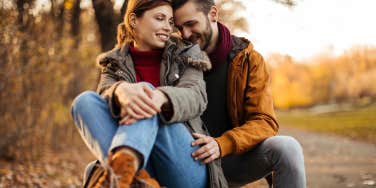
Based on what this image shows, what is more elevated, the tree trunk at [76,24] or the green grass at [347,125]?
the tree trunk at [76,24]

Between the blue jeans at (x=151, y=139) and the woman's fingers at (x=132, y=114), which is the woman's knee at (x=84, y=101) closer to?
the blue jeans at (x=151, y=139)

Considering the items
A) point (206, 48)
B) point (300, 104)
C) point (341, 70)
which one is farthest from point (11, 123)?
point (300, 104)

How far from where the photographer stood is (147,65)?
2.87m

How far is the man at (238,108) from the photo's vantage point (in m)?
2.67

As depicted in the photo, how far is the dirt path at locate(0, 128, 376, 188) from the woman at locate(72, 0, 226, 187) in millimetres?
3594

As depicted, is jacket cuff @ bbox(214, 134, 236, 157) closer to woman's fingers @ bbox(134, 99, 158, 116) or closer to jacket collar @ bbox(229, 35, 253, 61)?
woman's fingers @ bbox(134, 99, 158, 116)

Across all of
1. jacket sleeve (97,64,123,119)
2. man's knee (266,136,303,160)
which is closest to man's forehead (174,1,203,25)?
jacket sleeve (97,64,123,119)

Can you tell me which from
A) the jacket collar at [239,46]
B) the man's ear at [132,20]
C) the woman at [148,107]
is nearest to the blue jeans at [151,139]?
the woman at [148,107]

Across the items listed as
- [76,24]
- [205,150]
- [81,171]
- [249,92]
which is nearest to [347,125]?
[76,24]

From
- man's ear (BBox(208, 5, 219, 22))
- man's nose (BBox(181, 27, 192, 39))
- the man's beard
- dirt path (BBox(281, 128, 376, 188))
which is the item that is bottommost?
dirt path (BBox(281, 128, 376, 188))

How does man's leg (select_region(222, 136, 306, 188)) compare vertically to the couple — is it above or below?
below

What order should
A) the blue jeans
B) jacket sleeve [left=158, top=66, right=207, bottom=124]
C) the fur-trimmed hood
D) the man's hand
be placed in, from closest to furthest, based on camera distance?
the blue jeans → jacket sleeve [left=158, top=66, right=207, bottom=124] → the man's hand → the fur-trimmed hood

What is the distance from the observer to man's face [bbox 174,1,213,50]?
10.4 ft

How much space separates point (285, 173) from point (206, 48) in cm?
103
